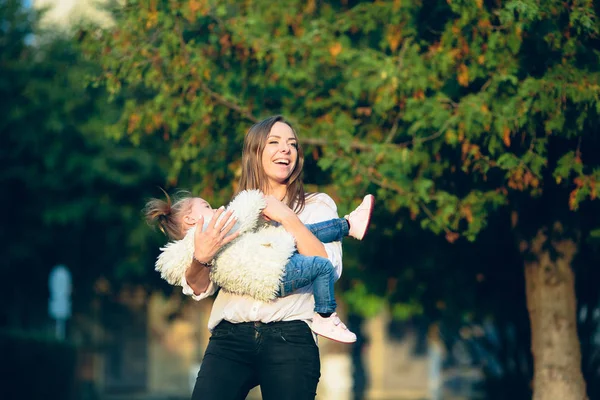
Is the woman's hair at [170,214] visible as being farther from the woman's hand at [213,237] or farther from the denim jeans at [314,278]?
the denim jeans at [314,278]

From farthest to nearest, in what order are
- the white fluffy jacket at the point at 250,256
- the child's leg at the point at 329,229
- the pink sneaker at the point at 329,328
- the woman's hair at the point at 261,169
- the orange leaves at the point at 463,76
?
the orange leaves at the point at 463,76 < the woman's hair at the point at 261,169 < the child's leg at the point at 329,229 < the pink sneaker at the point at 329,328 < the white fluffy jacket at the point at 250,256

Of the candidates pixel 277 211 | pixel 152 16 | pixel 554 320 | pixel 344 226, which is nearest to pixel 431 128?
pixel 554 320

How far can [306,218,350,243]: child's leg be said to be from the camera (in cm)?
440

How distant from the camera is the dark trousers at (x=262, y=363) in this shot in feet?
13.7

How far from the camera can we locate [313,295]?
4.33m

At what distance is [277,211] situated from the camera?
427 cm

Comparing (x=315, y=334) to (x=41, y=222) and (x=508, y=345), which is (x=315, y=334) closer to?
(x=508, y=345)

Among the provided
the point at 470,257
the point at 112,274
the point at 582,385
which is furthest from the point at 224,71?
the point at 112,274

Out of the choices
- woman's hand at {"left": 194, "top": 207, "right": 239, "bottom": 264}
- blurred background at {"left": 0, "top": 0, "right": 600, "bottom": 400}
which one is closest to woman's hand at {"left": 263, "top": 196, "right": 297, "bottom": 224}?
woman's hand at {"left": 194, "top": 207, "right": 239, "bottom": 264}

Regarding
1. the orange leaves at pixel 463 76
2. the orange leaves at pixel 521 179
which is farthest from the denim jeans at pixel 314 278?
the orange leaves at pixel 463 76

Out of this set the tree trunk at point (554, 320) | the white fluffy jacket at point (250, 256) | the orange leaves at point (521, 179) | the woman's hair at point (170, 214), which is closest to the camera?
the white fluffy jacket at point (250, 256)

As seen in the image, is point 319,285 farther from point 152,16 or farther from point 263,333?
point 152,16

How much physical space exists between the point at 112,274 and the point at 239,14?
41.9 feet

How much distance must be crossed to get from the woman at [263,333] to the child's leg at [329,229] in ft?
0.13
